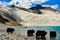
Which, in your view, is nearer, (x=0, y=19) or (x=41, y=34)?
(x=41, y=34)

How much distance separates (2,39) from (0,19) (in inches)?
5007

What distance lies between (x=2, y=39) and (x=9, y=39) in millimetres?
1516

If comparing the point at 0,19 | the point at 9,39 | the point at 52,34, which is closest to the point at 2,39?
the point at 9,39

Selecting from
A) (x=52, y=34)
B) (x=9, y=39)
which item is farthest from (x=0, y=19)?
(x=9, y=39)

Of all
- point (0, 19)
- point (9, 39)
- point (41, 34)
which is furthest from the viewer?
point (0, 19)

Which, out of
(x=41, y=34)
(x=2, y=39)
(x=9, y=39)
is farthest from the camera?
(x=41, y=34)

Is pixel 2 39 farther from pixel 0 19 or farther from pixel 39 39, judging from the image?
pixel 0 19

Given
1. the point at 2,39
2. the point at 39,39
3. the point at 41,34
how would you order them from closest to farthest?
the point at 2,39
the point at 39,39
the point at 41,34

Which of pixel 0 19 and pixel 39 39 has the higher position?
pixel 0 19

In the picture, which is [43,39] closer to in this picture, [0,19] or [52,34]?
[52,34]

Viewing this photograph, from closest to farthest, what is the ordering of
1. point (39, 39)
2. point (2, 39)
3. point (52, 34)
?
point (2, 39), point (39, 39), point (52, 34)

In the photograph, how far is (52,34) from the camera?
131ft

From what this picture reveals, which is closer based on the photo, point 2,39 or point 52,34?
point 2,39

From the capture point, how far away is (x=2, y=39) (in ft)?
72.9
